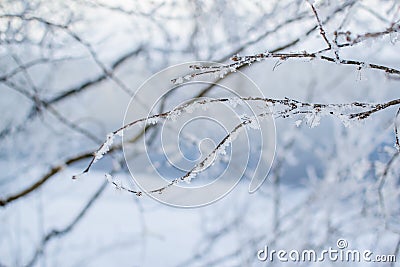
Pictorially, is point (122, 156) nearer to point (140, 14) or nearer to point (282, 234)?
point (140, 14)

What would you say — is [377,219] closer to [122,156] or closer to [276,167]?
[276,167]

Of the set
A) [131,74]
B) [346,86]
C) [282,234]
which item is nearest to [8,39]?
[131,74]

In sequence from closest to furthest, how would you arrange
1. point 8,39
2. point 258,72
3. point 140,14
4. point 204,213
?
point 8,39, point 140,14, point 258,72, point 204,213

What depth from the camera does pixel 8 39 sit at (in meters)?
2.02

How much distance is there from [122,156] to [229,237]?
1060mm

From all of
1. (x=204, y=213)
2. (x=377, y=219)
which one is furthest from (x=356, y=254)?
(x=204, y=213)

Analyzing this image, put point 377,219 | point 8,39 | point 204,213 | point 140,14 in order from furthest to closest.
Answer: point 204,213 → point 377,219 → point 140,14 → point 8,39

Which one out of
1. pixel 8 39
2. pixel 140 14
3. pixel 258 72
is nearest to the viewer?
pixel 8 39

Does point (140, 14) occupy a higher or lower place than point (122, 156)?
higher

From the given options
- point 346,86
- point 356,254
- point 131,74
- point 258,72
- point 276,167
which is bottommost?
point 356,254

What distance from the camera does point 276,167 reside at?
293cm

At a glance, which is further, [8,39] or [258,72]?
[258,72]

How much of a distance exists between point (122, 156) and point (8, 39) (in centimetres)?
68

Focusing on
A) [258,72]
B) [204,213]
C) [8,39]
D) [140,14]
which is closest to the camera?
[8,39]
